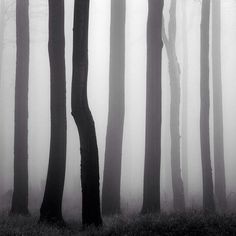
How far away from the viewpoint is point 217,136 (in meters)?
21.4

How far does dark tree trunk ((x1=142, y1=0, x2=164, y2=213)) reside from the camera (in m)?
13.4

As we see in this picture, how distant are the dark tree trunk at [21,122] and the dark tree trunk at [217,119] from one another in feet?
29.0

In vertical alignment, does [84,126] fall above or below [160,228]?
above

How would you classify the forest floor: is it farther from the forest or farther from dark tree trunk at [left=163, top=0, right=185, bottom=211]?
dark tree trunk at [left=163, top=0, right=185, bottom=211]

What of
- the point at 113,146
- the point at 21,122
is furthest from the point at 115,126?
the point at 21,122

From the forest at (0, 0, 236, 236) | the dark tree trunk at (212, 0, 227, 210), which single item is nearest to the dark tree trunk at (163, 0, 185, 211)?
the forest at (0, 0, 236, 236)

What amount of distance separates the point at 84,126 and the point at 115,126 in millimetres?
5633

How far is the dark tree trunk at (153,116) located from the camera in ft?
44.0

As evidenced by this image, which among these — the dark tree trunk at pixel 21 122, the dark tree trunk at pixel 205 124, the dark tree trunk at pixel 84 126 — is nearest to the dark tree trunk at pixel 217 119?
the dark tree trunk at pixel 205 124

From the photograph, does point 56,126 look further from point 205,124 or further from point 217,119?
point 217,119

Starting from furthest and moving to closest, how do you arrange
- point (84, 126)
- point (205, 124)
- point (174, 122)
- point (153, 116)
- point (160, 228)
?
point (174, 122) < point (205, 124) < point (153, 116) < point (84, 126) < point (160, 228)

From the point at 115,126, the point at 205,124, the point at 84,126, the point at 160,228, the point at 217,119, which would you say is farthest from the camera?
the point at 217,119

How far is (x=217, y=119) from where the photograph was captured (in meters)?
22.0

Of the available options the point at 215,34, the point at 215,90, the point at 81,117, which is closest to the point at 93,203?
the point at 81,117
